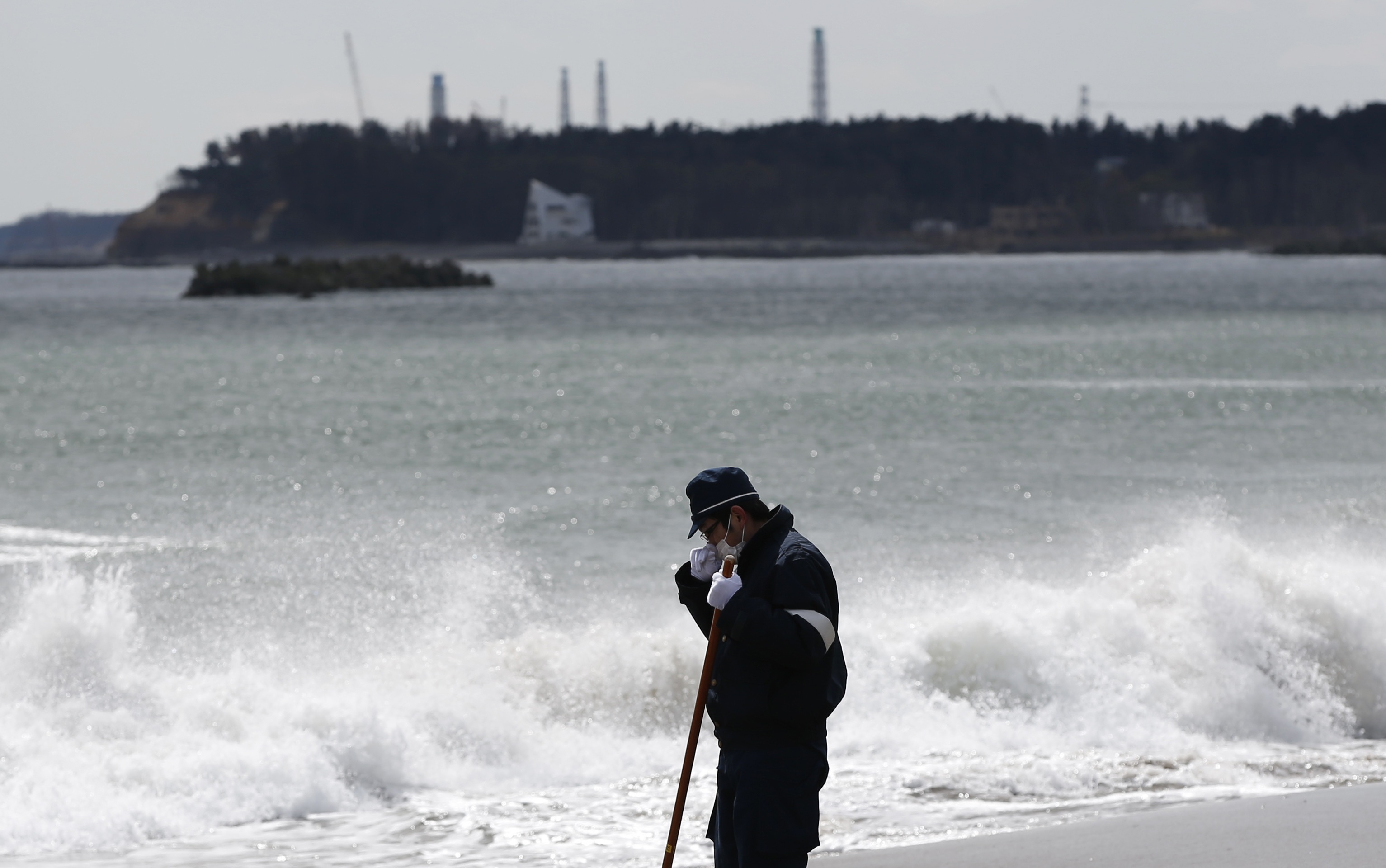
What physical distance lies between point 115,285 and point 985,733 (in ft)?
537

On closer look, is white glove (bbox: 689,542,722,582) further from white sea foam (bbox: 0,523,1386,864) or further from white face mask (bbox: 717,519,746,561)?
white sea foam (bbox: 0,523,1386,864)

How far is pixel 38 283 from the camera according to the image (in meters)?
196

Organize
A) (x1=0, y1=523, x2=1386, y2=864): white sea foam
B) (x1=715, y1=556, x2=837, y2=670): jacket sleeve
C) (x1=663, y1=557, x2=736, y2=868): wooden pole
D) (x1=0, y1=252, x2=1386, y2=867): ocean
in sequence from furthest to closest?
(x1=0, y1=252, x2=1386, y2=867): ocean → (x1=0, y1=523, x2=1386, y2=864): white sea foam → (x1=663, y1=557, x2=736, y2=868): wooden pole → (x1=715, y1=556, x2=837, y2=670): jacket sleeve

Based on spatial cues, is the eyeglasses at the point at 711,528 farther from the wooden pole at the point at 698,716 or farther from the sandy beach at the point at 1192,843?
Result: the sandy beach at the point at 1192,843

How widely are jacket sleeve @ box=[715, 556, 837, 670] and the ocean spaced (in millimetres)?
3131

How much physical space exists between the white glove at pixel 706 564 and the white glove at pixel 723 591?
15 cm

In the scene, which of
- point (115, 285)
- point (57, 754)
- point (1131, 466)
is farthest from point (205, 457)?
point (115, 285)

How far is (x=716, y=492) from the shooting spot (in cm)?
527

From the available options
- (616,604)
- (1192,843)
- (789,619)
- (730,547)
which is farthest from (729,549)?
(616,604)

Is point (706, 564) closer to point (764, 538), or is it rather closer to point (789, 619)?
point (764, 538)

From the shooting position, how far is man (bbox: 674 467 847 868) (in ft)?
17.2

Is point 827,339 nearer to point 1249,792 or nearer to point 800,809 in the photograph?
point 1249,792

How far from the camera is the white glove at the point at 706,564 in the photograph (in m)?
5.31

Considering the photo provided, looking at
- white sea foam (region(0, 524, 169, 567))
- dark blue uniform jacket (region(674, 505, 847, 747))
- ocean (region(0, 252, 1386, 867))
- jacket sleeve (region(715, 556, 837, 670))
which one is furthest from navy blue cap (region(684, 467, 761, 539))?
white sea foam (region(0, 524, 169, 567))
